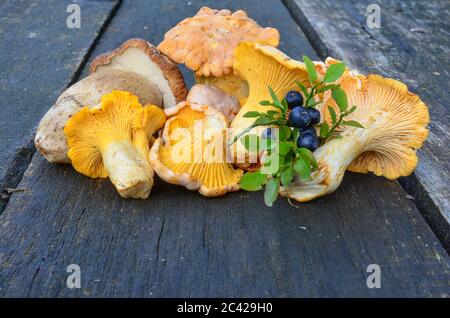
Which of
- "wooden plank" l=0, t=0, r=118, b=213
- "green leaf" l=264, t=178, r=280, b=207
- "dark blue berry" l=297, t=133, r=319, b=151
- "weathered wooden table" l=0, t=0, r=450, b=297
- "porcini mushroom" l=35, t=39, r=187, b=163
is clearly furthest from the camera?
"wooden plank" l=0, t=0, r=118, b=213

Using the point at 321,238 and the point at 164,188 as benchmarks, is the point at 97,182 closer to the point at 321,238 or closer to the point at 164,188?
the point at 164,188

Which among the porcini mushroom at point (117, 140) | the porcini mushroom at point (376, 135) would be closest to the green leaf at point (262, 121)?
the porcini mushroom at point (376, 135)

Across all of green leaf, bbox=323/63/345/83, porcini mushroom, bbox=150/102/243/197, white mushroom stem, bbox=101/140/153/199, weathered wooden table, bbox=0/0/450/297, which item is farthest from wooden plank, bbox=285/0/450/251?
white mushroom stem, bbox=101/140/153/199

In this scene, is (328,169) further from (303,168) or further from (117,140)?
(117,140)

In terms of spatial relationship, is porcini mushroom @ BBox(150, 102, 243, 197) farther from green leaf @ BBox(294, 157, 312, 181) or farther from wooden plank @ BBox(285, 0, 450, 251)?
wooden plank @ BBox(285, 0, 450, 251)

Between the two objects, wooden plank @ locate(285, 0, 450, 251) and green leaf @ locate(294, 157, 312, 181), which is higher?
green leaf @ locate(294, 157, 312, 181)

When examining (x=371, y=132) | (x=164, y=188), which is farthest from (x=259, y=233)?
(x=371, y=132)

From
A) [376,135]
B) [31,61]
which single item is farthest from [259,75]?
[31,61]
